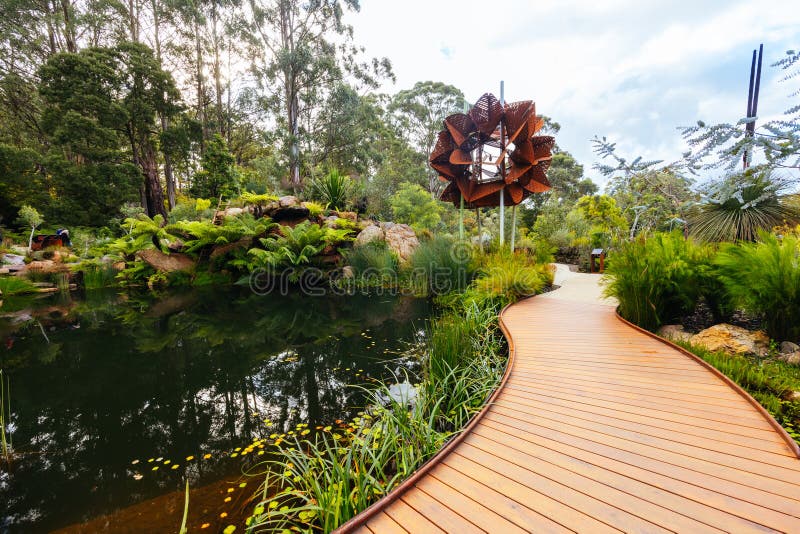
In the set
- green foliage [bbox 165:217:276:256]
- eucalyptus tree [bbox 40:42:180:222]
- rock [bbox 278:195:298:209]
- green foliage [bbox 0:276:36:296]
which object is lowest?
green foliage [bbox 0:276:36:296]

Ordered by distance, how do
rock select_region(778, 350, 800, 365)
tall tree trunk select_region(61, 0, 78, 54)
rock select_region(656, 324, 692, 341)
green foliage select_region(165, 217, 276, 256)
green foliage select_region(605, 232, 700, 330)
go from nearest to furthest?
rock select_region(778, 350, 800, 365) → rock select_region(656, 324, 692, 341) → green foliage select_region(605, 232, 700, 330) → green foliage select_region(165, 217, 276, 256) → tall tree trunk select_region(61, 0, 78, 54)

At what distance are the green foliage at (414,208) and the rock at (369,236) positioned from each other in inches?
149

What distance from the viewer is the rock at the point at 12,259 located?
363 inches

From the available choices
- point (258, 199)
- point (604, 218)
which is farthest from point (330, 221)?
point (604, 218)

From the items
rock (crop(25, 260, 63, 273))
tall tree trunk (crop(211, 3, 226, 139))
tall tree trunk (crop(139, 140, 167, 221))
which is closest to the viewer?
rock (crop(25, 260, 63, 273))

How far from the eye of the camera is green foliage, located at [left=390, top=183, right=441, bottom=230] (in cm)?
1248

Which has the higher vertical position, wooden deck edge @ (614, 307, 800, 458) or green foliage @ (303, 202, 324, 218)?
green foliage @ (303, 202, 324, 218)

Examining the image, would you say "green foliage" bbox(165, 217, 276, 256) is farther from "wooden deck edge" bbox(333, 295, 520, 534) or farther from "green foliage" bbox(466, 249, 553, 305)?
"wooden deck edge" bbox(333, 295, 520, 534)

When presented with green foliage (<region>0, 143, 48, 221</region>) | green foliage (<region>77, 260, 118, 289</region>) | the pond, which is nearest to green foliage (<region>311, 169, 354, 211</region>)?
the pond

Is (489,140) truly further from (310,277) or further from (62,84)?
(62,84)

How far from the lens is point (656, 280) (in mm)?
3283

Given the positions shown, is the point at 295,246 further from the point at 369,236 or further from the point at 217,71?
the point at 217,71

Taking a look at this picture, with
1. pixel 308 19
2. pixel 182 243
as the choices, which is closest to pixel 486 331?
pixel 182 243

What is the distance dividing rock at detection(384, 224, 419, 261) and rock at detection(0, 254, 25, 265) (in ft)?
35.7
